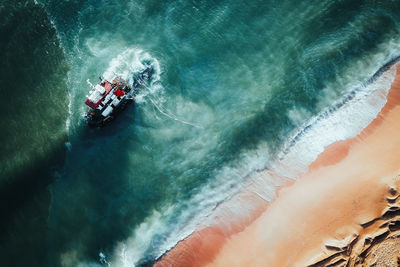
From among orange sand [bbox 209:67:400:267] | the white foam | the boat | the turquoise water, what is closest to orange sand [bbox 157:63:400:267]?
orange sand [bbox 209:67:400:267]

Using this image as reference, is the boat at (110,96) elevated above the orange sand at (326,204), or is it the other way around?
the boat at (110,96)

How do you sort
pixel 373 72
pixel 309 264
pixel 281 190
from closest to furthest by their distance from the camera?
pixel 309 264
pixel 281 190
pixel 373 72

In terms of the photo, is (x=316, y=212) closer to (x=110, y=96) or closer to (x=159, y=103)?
(x=159, y=103)

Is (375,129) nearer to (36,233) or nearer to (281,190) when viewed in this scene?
(281,190)

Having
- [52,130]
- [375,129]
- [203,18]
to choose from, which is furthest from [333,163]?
[52,130]

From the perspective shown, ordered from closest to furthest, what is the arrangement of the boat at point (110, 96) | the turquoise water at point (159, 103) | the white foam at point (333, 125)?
the boat at point (110, 96) → the white foam at point (333, 125) → the turquoise water at point (159, 103)

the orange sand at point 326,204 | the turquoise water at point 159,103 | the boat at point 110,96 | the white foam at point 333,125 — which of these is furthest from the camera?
the turquoise water at point 159,103

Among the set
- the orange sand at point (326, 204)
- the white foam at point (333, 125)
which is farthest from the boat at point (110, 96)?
the orange sand at point (326, 204)

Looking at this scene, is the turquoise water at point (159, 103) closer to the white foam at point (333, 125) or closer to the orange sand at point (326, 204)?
the white foam at point (333, 125)
